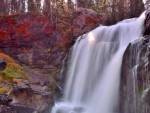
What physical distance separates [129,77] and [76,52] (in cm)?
466

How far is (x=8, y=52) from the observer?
12320mm

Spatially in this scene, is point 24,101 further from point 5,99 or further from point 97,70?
point 97,70

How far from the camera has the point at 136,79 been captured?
6.48 meters

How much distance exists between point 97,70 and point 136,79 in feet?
9.21

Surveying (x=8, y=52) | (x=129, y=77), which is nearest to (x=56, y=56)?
(x=8, y=52)

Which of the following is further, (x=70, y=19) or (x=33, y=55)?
(x=70, y=19)

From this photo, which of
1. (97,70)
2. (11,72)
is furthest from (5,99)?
(97,70)

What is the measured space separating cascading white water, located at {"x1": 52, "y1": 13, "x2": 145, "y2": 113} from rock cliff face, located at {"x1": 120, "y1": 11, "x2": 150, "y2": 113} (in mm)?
374

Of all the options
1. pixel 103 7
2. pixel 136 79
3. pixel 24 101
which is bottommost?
pixel 24 101

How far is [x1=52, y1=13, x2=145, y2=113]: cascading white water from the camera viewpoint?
7.67 metres

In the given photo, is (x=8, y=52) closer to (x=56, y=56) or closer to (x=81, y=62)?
(x=56, y=56)

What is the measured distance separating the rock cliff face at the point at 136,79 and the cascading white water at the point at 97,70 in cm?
37

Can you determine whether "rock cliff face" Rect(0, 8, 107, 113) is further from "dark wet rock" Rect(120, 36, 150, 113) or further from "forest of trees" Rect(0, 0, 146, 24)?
"dark wet rock" Rect(120, 36, 150, 113)

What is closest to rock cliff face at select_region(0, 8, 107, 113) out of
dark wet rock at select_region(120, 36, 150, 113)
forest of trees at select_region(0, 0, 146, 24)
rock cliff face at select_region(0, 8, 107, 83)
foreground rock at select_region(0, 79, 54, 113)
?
rock cliff face at select_region(0, 8, 107, 83)
